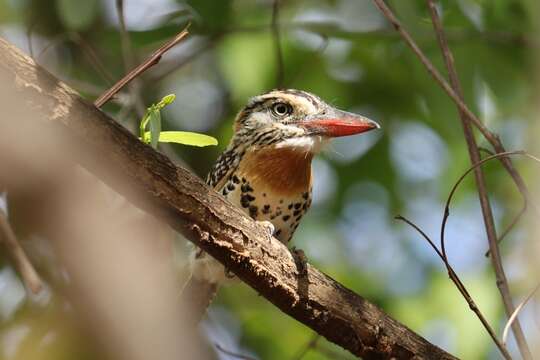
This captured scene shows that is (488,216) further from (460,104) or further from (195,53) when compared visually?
(195,53)

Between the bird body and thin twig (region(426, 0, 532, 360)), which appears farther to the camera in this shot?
the bird body

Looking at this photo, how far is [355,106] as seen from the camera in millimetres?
4953

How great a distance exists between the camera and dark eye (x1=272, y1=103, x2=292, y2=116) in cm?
334

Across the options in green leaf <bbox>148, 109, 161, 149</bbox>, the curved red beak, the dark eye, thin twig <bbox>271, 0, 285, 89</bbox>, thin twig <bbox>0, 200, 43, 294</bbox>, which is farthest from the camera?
thin twig <bbox>271, 0, 285, 89</bbox>

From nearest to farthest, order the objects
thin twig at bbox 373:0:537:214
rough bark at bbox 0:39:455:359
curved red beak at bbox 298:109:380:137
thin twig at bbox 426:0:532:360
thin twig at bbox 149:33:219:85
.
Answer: rough bark at bbox 0:39:455:359 < thin twig at bbox 426:0:532:360 < thin twig at bbox 373:0:537:214 < curved red beak at bbox 298:109:380:137 < thin twig at bbox 149:33:219:85

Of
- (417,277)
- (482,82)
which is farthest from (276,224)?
(417,277)

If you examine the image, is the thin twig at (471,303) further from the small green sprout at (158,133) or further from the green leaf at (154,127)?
the green leaf at (154,127)

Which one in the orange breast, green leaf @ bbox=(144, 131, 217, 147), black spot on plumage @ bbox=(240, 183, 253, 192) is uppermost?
green leaf @ bbox=(144, 131, 217, 147)

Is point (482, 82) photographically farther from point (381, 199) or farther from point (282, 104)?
point (381, 199)

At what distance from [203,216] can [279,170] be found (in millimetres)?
1031

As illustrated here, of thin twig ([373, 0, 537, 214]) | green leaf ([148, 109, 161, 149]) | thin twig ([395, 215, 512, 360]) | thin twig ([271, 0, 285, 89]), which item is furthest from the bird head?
green leaf ([148, 109, 161, 149])

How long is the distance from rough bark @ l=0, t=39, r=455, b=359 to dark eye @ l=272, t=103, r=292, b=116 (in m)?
1.00

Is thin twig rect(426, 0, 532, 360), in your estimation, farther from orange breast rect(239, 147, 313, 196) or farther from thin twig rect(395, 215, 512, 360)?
orange breast rect(239, 147, 313, 196)

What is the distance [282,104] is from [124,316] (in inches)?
95.0
